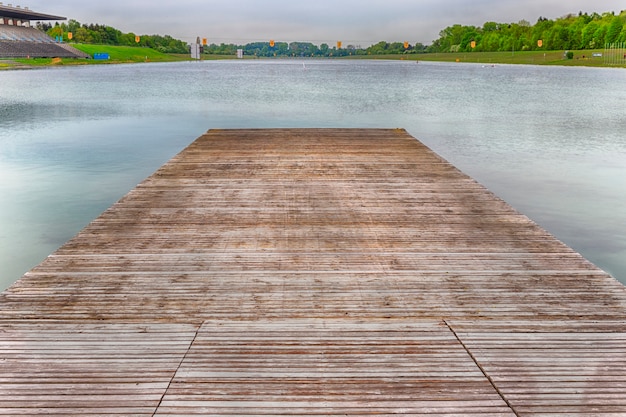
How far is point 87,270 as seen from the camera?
17.5 feet

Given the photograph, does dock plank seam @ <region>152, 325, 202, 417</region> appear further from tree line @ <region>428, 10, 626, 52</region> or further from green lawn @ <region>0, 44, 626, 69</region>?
tree line @ <region>428, 10, 626, 52</region>

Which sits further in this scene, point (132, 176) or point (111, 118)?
point (111, 118)

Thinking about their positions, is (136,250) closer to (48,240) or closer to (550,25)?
(48,240)

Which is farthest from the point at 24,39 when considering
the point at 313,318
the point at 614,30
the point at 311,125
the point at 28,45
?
the point at 313,318

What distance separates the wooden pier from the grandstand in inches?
4104

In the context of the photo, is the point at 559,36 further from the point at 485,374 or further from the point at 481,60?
the point at 485,374

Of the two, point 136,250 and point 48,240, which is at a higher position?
point 136,250

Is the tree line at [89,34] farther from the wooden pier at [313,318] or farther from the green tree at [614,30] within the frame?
the wooden pier at [313,318]

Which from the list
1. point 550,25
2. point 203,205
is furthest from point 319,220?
point 550,25

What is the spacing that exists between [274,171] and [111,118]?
60.0 feet

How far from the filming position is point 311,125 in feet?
77.5

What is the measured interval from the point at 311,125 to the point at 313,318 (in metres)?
19.8

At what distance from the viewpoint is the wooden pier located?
335 centimetres

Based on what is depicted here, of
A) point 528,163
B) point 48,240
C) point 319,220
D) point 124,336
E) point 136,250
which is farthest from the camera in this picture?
point 528,163
